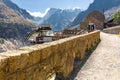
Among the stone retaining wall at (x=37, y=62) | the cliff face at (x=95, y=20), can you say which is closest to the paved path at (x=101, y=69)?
the stone retaining wall at (x=37, y=62)

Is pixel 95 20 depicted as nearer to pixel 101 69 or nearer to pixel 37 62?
pixel 101 69

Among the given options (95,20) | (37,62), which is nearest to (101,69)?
(37,62)

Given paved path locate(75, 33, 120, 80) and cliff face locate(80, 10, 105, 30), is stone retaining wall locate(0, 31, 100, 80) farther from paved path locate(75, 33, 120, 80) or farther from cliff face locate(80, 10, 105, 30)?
cliff face locate(80, 10, 105, 30)

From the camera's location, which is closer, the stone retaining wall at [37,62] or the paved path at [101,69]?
the stone retaining wall at [37,62]

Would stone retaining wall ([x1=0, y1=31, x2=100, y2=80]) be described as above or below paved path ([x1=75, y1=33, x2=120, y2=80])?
above

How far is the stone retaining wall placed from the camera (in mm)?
6004

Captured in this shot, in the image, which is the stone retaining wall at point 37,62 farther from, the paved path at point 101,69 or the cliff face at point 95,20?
the cliff face at point 95,20

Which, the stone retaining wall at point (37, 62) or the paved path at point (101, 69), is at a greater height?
the stone retaining wall at point (37, 62)

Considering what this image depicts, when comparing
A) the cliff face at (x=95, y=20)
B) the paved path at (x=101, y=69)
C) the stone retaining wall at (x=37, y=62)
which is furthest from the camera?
the cliff face at (x=95, y=20)

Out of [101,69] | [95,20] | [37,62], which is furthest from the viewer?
[95,20]

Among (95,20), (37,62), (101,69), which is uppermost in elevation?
(37,62)

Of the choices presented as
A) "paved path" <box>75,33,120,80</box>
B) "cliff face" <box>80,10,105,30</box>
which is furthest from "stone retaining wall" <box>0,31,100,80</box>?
"cliff face" <box>80,10,105,30</box>

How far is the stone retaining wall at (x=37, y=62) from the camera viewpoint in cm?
600

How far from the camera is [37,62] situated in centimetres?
759
